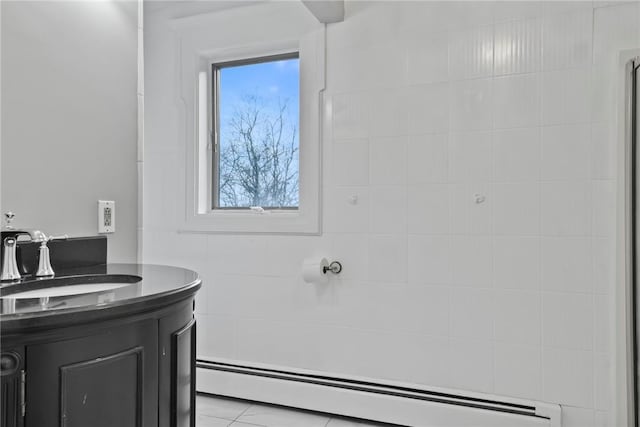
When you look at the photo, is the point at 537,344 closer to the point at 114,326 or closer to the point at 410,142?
the point at 410,142

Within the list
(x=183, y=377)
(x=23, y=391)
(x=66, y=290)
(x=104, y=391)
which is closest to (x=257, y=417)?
(x=183, y=377)

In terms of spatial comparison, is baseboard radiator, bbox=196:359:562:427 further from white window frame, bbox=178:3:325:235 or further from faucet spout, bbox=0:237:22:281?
faucet spout, bbox=0:237:22:281

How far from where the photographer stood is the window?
96.6 inches

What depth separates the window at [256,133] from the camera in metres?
2.45

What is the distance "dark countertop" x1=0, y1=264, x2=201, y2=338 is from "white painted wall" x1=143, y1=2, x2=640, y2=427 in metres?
1.08

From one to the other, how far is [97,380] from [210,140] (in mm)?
1850

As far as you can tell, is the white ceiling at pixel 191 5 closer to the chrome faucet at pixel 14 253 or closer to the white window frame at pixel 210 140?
the white window frame at pixel 210 140

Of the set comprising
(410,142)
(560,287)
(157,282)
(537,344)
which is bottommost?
(537,344)

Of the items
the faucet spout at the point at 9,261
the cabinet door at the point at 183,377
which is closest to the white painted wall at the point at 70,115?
the faucet spout at the point at 9,261

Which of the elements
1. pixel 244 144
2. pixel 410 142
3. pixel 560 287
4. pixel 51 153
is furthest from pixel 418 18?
pixel 51 153

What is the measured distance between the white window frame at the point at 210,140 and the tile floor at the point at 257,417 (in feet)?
2.90

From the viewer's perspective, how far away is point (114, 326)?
0.93m

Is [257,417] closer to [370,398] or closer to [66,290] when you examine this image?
[370,398]

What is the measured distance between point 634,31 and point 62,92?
2.08 meters
